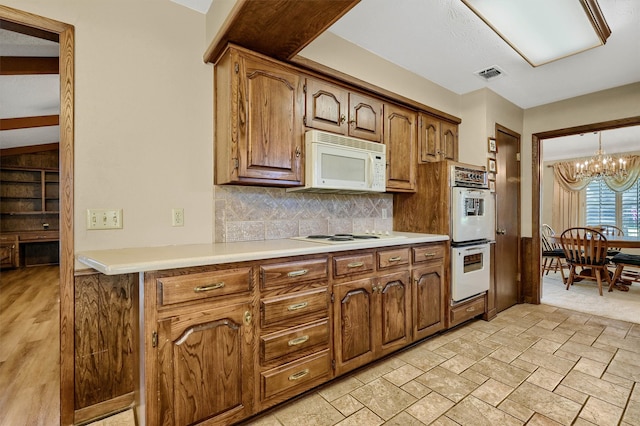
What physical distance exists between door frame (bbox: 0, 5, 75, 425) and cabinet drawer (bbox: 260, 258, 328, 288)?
1.01 metres

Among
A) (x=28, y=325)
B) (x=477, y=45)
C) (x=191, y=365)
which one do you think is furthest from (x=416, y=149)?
(x=28, y=325)

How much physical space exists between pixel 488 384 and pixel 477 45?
8.21 feet

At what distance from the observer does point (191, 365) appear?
4.58ft

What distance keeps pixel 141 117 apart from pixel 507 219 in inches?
146

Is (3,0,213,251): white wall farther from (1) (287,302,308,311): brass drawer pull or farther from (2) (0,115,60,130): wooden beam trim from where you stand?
(2) (0,115,60,130): wooden beam trim

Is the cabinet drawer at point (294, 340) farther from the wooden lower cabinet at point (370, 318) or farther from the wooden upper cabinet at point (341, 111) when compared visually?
the wooden upper cabinet at point (341, 111)

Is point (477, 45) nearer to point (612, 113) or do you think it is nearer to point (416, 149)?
point (416, 149)

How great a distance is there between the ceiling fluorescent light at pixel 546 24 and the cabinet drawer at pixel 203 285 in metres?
2.06

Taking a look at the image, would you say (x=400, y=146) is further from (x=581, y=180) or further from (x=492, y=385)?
(x=581, y=180)

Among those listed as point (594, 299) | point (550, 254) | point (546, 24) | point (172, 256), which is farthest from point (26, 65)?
point (550, 254)

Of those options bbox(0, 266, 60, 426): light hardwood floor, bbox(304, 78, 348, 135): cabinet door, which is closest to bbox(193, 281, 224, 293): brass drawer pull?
bbox(0, 266, 60, 426): light hardwood floor

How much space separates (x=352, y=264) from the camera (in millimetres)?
1990

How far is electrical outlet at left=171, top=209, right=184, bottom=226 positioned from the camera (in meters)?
1.90

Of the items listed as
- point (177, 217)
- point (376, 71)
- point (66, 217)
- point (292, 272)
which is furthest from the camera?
point (376, 71)
